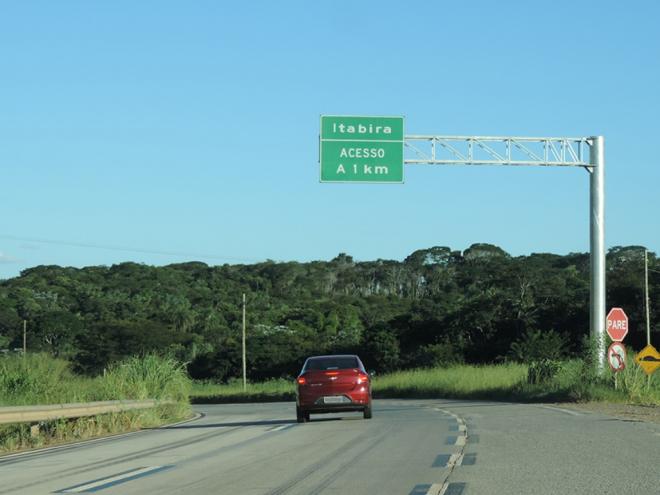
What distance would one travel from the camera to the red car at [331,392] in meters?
24.2

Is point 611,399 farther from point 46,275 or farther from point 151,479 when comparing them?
point 46,275

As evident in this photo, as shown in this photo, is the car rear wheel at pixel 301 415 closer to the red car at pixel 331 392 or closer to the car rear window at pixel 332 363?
the red car at pixel 331 392

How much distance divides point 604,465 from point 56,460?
831cm

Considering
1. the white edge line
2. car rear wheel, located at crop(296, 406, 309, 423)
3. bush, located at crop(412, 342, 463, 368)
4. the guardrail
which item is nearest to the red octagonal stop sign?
car rear wheel, located at crop(296, 406, 309, 423)

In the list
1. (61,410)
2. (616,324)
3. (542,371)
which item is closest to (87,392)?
(61,410)

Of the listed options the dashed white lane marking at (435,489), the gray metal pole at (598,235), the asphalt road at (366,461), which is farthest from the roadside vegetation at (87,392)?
the gray metal pole at (598,235)

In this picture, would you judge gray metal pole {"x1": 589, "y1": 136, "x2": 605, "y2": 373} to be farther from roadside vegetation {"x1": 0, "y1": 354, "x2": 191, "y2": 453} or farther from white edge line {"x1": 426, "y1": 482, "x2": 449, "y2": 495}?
white edge line {"x1": 426, "y1": 482, "x2": 449, "y2": 495}

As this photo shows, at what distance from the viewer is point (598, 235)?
32656 mm

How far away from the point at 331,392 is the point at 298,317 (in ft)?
259

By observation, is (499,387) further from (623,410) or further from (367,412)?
(367,412)

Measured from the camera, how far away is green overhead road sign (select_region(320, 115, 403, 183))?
31.1 metres

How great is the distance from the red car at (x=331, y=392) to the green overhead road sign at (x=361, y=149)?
26.9 feet

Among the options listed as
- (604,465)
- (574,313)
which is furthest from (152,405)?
(574,313)

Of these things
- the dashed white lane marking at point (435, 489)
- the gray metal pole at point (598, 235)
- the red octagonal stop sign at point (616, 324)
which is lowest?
the dashed white lane marking at point (435, 489)
